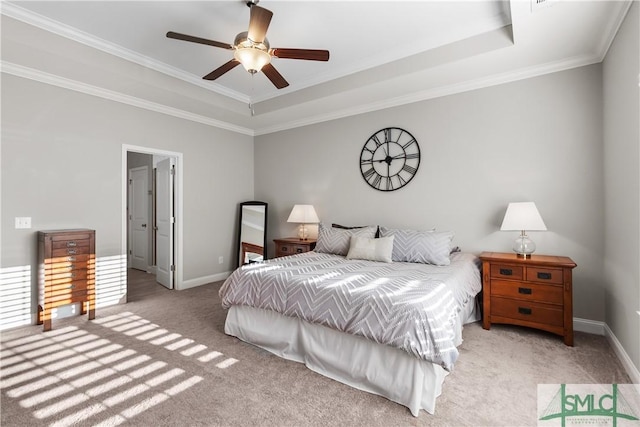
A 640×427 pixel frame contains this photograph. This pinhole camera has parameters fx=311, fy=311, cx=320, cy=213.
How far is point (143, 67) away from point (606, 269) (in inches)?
199

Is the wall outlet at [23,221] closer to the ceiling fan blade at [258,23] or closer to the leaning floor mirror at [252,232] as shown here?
the leaning floor mirror at [252,232]

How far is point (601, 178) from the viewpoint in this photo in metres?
2.91

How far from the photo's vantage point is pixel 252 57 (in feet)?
7.84

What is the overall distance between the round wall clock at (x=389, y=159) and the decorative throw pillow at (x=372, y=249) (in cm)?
96

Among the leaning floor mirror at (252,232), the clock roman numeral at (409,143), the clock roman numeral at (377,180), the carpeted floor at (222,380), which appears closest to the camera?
the carpeted floor at (222,380)

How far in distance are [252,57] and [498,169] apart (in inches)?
109

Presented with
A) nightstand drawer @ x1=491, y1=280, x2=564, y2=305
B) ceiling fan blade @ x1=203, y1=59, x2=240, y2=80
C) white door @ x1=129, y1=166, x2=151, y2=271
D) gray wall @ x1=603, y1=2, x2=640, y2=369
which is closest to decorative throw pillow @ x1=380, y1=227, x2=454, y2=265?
nightstand drawer @ x1=491, y1=280, x2=564, y2=305

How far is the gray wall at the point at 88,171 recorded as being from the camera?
3.14 metres

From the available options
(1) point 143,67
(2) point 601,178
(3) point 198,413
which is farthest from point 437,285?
(1) point 143,67

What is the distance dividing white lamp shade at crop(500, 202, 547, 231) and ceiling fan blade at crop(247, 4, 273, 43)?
269cm

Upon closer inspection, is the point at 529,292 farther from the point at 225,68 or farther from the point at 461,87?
the point at 225,68

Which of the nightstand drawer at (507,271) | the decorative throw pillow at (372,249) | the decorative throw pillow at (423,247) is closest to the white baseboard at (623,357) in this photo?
the nightstand drawer at (507,271)

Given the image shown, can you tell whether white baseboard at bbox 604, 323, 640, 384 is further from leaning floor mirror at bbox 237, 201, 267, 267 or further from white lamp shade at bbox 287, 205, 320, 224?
leaning floor mirror at bbox 237, 201, 267, 267

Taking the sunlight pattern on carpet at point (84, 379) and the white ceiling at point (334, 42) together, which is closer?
the sunlight pattern on carpet at point (84, 379)
